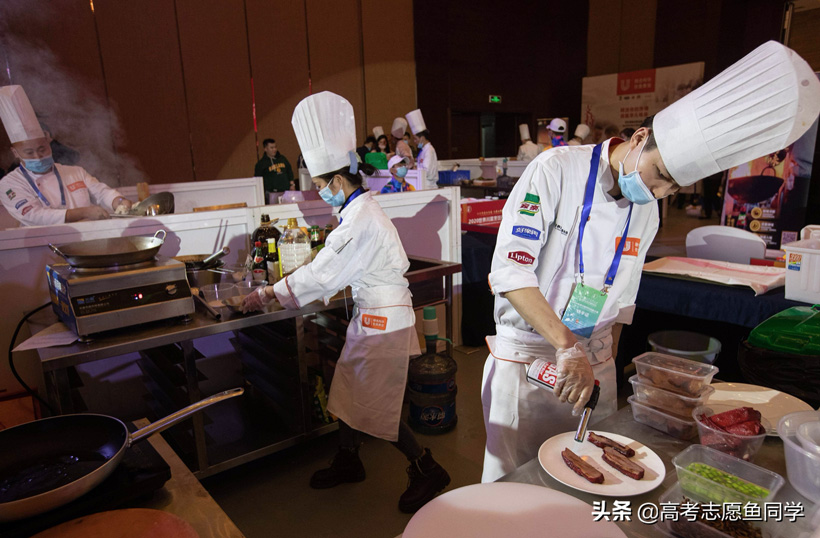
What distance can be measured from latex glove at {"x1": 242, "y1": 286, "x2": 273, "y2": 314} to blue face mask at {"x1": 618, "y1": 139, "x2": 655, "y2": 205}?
55.4 inches

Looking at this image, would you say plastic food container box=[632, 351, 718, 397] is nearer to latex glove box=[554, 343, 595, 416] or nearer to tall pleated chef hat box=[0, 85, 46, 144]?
latex glove box=[554, 343, 595, 416]

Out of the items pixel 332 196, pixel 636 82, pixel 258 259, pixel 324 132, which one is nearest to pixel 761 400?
pixel 332 196

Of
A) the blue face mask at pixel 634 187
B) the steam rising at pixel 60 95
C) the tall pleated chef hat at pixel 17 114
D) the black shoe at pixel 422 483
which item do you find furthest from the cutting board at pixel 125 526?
the steam rising at pixel 60 95

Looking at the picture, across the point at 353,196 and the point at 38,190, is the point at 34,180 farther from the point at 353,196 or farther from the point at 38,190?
the point at 353,196

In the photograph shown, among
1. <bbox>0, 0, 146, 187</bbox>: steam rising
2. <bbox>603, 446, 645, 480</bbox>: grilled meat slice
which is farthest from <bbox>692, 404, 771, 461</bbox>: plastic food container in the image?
<bbox>0, 0, 146, 187</bbox>: steam rising

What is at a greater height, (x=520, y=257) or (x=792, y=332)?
(x=520, y=257)

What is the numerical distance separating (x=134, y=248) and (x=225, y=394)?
126 centimetres

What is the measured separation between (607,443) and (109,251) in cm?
180

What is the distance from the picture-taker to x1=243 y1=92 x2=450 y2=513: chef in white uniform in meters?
2.06

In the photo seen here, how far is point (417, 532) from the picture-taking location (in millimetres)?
759

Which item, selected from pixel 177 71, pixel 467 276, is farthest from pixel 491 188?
pixel 177 71

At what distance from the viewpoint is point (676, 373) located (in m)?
1.13

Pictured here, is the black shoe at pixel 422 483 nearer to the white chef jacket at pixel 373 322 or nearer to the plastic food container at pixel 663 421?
the white chef jacket at pixel 373 322

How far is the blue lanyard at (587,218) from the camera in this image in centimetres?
133
